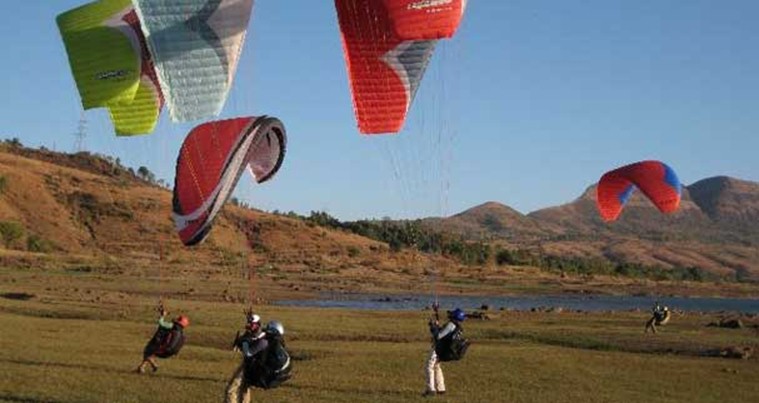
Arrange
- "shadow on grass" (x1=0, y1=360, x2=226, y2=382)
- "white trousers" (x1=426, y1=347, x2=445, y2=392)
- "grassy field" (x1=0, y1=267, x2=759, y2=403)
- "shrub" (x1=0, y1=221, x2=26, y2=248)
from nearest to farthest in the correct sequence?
"white trousers" (x1=426, y1=347, x2=445, y2=392) < "grassy field" (x1=0, y1=267, x2=759, y2=403) < "shadow on grass" (x1=0, y1=360, x2=226, y2=382) < "shrub" (x1=0, y1=221, x2=26, y2=248)

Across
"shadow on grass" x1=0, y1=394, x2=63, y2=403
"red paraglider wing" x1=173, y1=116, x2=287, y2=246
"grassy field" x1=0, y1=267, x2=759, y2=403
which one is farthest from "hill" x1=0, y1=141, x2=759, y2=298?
"shadow on grass" x1=0, y1=394, x2=63, y2=403

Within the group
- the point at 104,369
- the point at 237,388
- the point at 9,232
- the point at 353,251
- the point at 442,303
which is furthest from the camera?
the point at 353,251

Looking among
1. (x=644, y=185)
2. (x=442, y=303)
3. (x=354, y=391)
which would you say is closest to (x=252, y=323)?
(x=354, y=391)

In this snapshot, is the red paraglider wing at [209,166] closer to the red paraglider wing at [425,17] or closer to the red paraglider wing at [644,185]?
the red paraglider wing at [425,17]

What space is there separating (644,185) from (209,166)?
21.7m

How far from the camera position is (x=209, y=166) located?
62.3ft

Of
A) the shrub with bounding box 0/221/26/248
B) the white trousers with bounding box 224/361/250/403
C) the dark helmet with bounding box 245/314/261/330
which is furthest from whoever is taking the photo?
the shrub with bounding box 0/221/26/248

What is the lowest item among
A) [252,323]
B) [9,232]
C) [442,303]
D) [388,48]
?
[442,303]

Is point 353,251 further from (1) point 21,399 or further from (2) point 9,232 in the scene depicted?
(1) point 21,399

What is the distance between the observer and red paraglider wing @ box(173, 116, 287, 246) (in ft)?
61.7

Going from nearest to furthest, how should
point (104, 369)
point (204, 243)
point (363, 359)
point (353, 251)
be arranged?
point (104, 369) → point (363, 359) → point (204, 243) → point (353, 251)

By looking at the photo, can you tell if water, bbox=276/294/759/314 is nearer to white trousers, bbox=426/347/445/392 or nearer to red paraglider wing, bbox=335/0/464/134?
red paraglider wing, bbox=335/0/464/134

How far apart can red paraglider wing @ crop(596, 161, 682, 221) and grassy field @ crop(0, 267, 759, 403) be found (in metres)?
4.92

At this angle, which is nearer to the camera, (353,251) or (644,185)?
(644,185)
